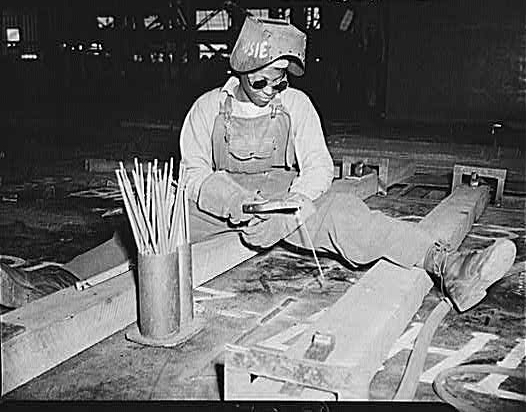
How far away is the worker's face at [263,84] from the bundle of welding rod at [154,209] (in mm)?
591

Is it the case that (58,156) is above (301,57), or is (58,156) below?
below

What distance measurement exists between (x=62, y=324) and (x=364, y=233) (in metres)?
1.09

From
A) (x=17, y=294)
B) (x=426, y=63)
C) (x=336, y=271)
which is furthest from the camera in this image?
(x=426, y=63)

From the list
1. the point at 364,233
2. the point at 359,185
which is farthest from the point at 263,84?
the point at 359,185

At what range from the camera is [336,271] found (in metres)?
3.11

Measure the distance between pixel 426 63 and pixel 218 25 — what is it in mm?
9708

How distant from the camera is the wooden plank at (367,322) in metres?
1.76

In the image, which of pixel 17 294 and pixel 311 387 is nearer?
pixel 311 387

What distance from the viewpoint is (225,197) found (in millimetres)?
2588

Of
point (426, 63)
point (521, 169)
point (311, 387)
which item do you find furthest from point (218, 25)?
point (311, 387)

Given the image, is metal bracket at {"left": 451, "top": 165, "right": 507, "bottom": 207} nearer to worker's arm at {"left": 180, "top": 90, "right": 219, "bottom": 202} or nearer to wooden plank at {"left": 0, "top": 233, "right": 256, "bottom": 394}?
worker's arm at {"left": 180, "top": 90, "right": 219, "bottom": 202}

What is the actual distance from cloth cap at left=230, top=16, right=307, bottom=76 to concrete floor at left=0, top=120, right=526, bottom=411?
892mm

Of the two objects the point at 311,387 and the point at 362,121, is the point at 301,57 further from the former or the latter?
the point at 362,121

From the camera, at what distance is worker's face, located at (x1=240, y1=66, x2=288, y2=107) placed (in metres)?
2.61
